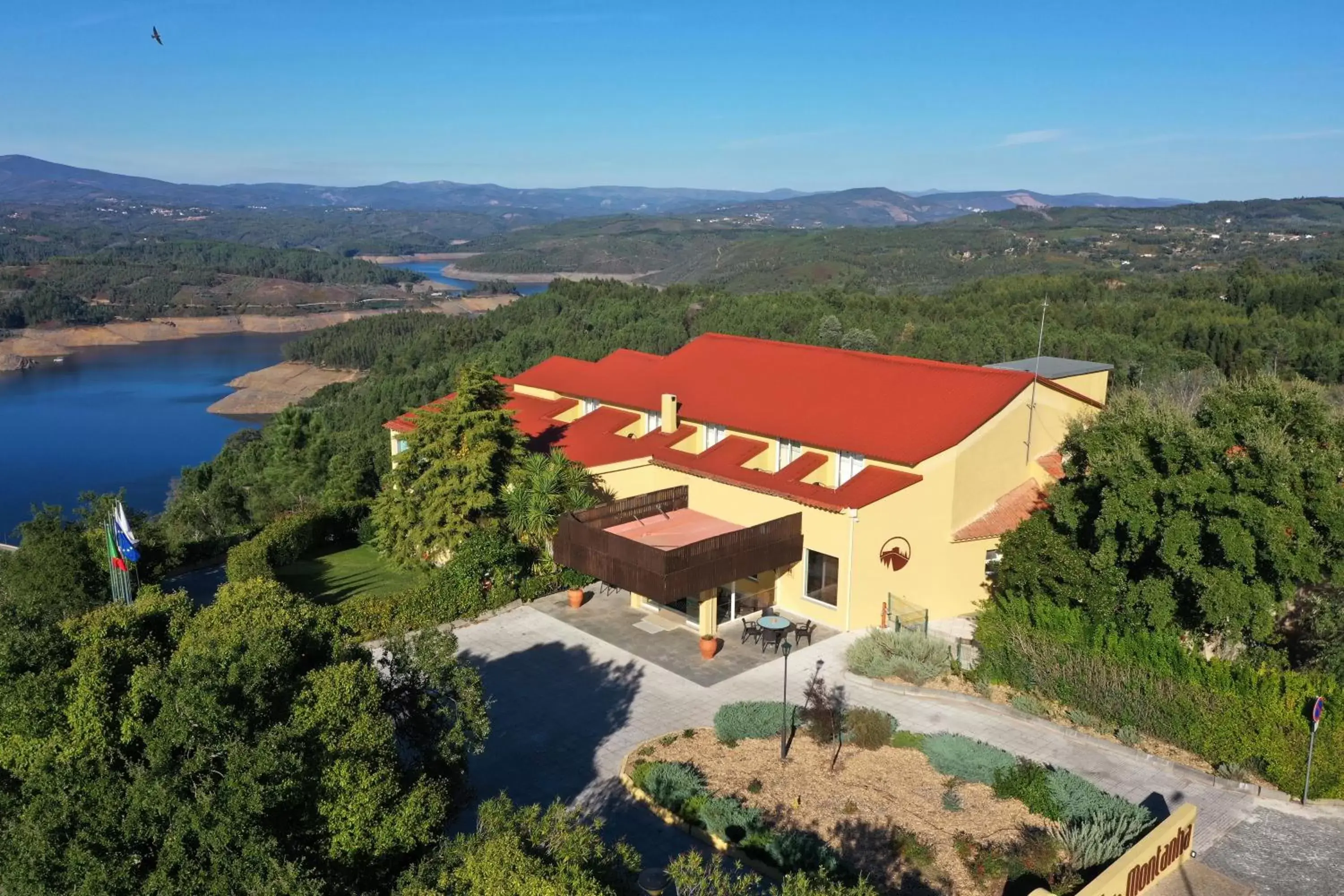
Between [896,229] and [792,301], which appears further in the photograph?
[896,229]

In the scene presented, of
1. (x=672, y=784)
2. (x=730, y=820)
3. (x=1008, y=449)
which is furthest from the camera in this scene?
(x=1008, y=449)

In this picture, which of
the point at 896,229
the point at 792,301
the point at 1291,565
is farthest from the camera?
the point at 896,229

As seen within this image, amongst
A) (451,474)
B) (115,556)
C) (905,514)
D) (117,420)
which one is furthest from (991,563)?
(117,420)

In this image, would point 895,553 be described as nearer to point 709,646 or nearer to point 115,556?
point 709,646

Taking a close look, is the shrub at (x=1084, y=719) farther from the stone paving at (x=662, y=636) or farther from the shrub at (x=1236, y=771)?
the stone paving at (x=662, y=636)

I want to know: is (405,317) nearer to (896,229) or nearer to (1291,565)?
(896,229)

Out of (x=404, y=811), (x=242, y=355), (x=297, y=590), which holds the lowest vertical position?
(x=242, y=355)

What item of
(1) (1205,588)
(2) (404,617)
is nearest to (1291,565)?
(1) (1205,588)

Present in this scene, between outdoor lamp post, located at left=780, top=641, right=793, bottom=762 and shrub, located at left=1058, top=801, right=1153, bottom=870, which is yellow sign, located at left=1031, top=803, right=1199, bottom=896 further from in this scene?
outdoor lamp post, located at left=780, top=641, right=793, bottom=762
